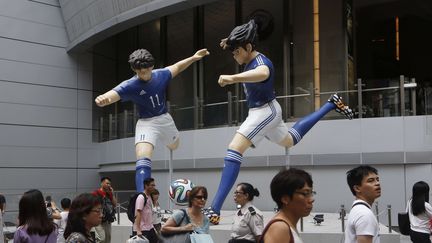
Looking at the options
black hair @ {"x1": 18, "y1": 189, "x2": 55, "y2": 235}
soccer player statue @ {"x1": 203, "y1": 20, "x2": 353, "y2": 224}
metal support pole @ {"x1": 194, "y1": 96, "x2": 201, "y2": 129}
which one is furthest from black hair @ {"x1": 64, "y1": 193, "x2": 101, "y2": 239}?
metal support pole @ {"x1": 194, "y1": 96, "x2": 201, "y2": 129}

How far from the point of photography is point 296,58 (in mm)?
17641

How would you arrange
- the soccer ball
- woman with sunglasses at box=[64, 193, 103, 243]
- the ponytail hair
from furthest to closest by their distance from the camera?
the ponytail hair → the soccer ball → woman with sunglasses at box=[64, 193, 103, 243]

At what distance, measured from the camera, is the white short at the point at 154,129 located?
9852mm

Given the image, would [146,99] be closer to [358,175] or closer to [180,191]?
[180,191]

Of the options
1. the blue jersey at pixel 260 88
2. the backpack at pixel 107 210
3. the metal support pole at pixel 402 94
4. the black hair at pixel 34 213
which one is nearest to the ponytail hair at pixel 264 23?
the metal support pole at pixel 402 94

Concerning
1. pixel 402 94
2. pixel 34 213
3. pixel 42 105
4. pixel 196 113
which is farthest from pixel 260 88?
pixel 42 105

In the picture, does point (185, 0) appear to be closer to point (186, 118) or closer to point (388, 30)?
point (186, 118)

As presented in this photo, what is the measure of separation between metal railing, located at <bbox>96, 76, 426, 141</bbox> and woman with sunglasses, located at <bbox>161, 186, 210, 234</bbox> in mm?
9377

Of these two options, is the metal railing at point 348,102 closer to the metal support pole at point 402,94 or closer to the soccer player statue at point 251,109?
the metal support pole at point 402,94

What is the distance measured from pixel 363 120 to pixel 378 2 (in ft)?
24.6

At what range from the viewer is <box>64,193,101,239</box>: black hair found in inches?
150

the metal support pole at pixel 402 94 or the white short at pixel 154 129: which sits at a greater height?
the metal support pole at pixel 402 94

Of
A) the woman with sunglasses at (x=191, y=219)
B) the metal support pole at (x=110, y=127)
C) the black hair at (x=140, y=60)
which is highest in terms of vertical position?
the black hair at (x=140, y=60)

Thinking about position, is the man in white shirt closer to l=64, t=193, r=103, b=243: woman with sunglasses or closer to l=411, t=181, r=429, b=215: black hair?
l=64, t=193, r=103, b=243: woman with sunglasses
